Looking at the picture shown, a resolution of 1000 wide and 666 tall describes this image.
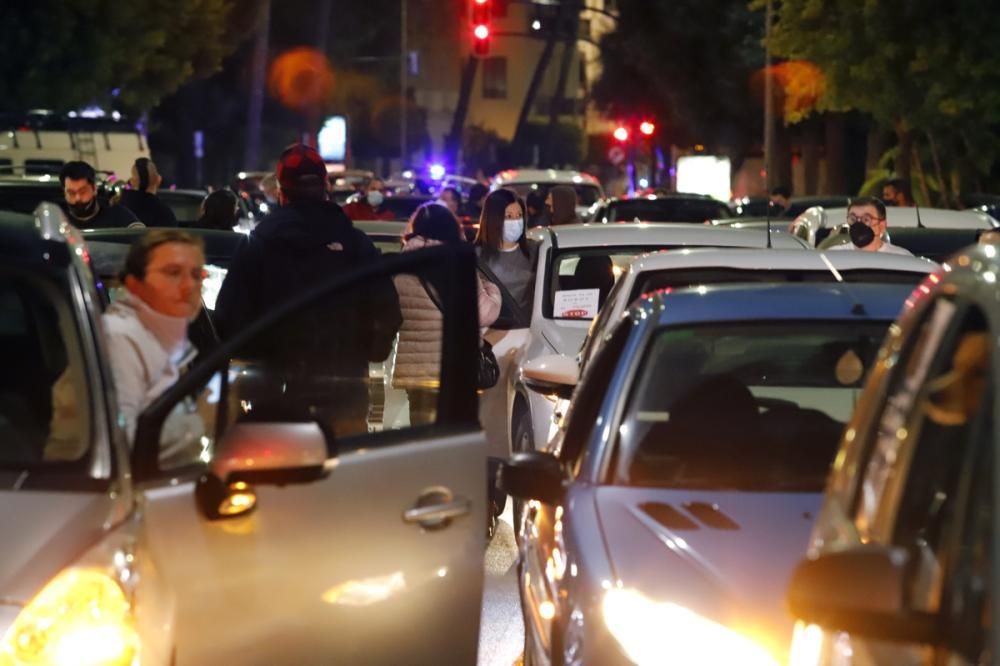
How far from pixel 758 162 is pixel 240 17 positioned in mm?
16679

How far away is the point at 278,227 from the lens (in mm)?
7945

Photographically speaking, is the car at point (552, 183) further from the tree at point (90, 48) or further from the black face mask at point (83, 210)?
the black face mask at point (83, 210)

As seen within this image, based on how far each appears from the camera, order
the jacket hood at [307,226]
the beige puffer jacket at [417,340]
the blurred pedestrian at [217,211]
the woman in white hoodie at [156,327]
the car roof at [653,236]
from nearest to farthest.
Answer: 1. the woman in white hoodie at [156,327]
2. the beige puffer jacket at [417,340]
3. the jacket hood at [307,226]
4. the car roof at [653,236]
5. the blurred pedestrian at [217,211]

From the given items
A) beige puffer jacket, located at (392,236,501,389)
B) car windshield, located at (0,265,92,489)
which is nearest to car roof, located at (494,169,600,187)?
beige puffer jacket, located at (392,236,501,389)

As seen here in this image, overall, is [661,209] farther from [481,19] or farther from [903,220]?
[481,19]

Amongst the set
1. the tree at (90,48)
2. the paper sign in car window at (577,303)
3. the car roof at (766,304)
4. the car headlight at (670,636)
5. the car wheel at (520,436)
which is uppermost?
the tree at (90,48)

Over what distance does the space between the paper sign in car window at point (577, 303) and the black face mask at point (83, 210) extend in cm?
332

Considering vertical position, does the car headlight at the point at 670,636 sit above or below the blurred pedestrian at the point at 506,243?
below

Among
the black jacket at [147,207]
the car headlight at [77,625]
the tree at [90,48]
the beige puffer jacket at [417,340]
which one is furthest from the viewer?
the tree at [90,48]

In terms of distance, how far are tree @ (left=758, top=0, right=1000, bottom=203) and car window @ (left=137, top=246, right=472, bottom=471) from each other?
25.7 metres

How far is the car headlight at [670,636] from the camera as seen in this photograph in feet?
15.3

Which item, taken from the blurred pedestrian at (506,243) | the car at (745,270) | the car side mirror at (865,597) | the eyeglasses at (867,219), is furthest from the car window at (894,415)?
the blurred pedestrian at (506,243)

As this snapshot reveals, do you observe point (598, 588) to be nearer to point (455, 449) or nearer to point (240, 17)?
point (455, 449)

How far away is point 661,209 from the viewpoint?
2206 cm
